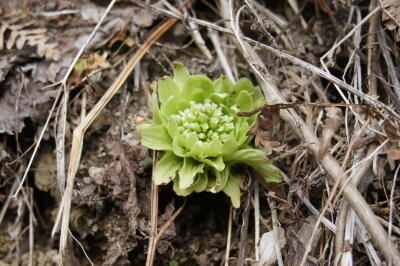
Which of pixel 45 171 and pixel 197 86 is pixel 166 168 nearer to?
pixel 197 86

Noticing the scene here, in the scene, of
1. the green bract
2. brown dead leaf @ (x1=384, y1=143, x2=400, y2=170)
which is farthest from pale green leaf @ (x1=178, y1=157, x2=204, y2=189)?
brown dead leaf @ (x1=384, y1=143, x2=400, y2=170)

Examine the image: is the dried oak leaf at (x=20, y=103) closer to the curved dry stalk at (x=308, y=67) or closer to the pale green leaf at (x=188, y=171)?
the curved dry stalk at (x=308, y=67)

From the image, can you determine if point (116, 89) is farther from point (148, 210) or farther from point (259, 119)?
point (259, 119)

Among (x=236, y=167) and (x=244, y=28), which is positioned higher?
(x=244, y=28)

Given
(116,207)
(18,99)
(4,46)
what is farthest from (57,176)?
(4,46)

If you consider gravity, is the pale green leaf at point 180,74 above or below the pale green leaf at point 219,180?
above

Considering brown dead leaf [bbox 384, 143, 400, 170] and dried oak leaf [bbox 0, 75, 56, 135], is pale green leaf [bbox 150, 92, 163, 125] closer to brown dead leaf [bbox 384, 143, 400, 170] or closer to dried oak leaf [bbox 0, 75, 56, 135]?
dried oak leaf [bbox 0, 75, 56, 135]

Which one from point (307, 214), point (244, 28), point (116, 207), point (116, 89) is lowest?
point (116, 207)

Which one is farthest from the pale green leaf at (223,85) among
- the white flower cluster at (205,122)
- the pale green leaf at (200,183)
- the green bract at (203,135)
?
the pale green leaf at (200,183)
